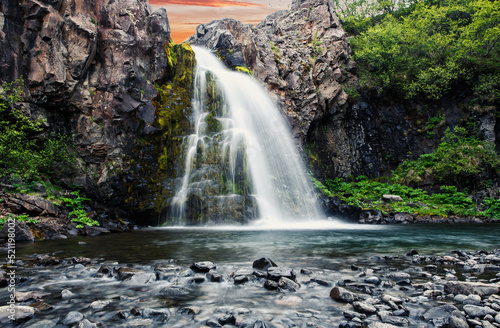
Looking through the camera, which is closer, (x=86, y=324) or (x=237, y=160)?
(x=86, y=324)

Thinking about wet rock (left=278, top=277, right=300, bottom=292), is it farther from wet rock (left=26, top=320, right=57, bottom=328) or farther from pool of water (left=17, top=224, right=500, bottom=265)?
wet rock (left=26, top=320, right=57, bottom=328)

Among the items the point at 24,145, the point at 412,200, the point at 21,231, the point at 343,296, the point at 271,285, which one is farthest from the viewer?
the point at 412,200

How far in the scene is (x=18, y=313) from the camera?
11.7ft

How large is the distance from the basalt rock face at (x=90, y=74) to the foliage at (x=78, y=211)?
3.41ft

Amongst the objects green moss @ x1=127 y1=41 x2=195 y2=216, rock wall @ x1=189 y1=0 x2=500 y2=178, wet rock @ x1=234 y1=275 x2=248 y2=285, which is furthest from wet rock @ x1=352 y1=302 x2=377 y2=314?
rock wall @ x1=189 y1=0 x2=500 y2=178

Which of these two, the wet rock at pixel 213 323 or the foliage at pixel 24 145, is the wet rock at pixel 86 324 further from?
the foliage at pixel 24 145

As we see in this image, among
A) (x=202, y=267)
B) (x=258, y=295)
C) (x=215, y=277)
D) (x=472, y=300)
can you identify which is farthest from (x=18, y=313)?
(x=472, y=300)

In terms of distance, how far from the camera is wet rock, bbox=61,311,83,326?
11.1 ft

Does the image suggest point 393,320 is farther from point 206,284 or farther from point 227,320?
point 206,284

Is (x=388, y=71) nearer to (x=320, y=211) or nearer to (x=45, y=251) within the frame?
(x=320, y=211)

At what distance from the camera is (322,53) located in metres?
26.3

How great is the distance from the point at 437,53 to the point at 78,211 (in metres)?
30.3

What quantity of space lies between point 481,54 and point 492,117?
18.0 feet

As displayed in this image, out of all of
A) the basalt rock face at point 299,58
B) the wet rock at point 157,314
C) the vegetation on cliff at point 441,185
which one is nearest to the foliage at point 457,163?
the vegetation on cliff at point 441,185
